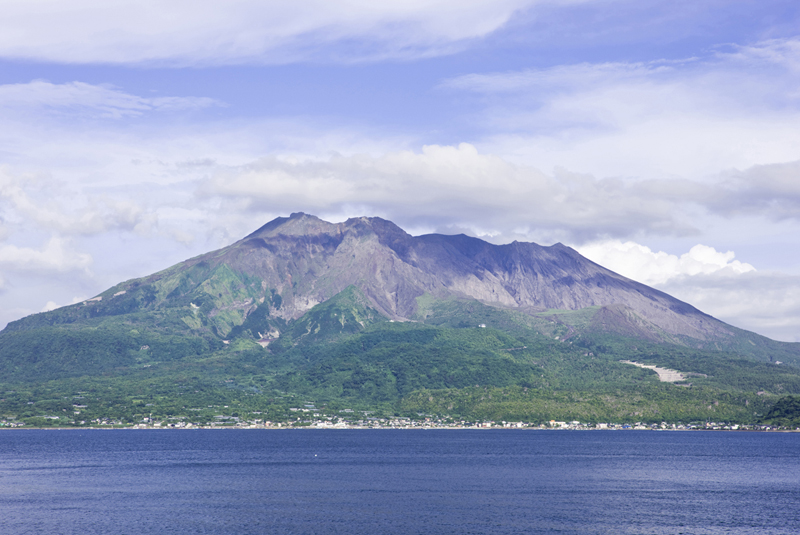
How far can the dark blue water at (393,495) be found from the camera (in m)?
105

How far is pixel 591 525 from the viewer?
106 metres

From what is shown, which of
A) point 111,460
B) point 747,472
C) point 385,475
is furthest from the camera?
point 111,460

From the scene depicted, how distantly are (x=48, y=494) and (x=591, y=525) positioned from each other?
92.1 m

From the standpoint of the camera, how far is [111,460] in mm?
189375

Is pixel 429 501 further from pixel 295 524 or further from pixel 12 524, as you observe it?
pixel 12 524

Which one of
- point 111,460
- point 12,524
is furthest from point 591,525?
point 111,460

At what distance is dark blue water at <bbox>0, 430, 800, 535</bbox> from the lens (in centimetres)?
10494

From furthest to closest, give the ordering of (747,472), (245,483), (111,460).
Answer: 1. (111,460)
2. (747,472)
3. (245,483)

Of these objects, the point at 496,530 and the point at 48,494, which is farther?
the point at 48,494

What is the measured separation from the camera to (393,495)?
13188 cm

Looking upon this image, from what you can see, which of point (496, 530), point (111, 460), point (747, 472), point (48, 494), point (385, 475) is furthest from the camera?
point (111, 460)

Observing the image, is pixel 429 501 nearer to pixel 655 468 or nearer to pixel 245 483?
pixel 245 483

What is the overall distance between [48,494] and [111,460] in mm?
61604

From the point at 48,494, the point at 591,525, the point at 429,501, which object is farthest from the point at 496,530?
the point at 48,494
